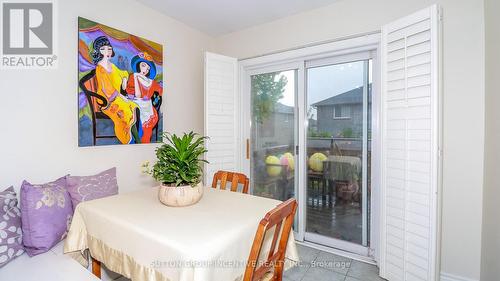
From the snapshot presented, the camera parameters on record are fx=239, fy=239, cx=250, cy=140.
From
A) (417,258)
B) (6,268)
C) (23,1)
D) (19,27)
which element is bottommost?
(417,258)

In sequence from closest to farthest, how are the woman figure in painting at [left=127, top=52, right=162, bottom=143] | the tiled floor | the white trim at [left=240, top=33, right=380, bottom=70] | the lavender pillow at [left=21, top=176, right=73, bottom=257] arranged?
the lavender pillow at [left=21, top=176, right=73, bottom=257]
the tiled floor
the white trim at [left=240, top=33, right=380, bottom=70]
the woman figure in painting at [left=127, top=52, right=162, bottom=143]

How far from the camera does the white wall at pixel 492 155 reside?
1576 mm

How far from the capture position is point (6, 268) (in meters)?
1.36

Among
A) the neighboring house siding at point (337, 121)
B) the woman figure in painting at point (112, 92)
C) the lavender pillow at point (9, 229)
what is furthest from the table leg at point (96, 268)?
the neighboring house siding at point (337, 121)

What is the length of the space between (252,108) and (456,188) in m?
2.24

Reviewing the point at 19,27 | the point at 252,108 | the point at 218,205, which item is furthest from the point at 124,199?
the point at 252,108

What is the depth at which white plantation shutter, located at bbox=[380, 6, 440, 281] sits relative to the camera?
175 centimetres

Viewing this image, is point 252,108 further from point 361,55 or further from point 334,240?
point 334,240

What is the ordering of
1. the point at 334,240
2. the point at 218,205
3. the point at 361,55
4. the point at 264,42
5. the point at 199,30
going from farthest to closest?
the point at 199,30 < the point at 264,42 < the point at 334,240 < the point at 361,55 < the point at 218,205

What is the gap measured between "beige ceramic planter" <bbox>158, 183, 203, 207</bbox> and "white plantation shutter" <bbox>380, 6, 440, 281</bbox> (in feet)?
5.30

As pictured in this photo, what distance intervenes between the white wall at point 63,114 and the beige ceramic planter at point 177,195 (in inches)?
44.7

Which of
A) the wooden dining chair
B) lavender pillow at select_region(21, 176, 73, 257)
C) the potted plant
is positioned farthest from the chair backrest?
lavender pillow at select_region(21, 176, 73, 257)

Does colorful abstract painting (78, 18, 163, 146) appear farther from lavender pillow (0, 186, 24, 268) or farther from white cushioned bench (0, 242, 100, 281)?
white cushioned bench (0, 242, 100, 281)

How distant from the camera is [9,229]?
144 centimetres
